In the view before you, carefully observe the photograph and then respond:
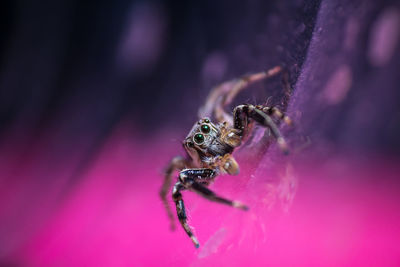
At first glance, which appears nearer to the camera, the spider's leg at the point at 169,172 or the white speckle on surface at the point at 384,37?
the white speckle on surface at the point at 384,37

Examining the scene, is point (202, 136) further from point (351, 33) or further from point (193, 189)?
point (351, 33)

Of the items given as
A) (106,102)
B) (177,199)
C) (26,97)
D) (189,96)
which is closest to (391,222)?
(177,199)

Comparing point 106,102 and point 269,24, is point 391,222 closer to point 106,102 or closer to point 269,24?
point 269,24

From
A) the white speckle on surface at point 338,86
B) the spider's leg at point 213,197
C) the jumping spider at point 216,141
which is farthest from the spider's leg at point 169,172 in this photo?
the white speckle on surface at point 338,86

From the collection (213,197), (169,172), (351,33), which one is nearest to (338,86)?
(351,33)

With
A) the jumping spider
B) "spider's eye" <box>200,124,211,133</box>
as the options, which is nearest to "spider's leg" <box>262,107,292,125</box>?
the jumping spider

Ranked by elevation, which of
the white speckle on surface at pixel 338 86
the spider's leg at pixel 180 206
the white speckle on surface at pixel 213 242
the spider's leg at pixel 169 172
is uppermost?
the white speckle on surface at pixel 338 86

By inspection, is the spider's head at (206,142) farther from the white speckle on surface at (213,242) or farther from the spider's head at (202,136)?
the white speckle on surface at (213,242)
